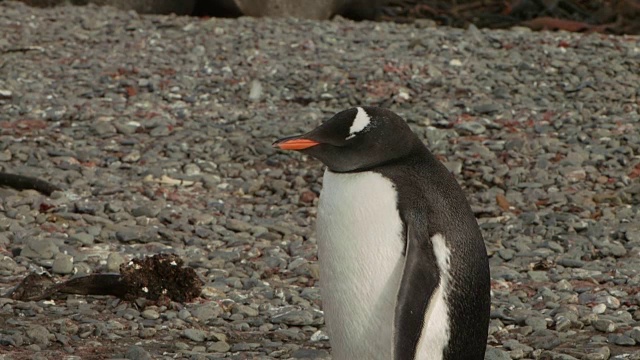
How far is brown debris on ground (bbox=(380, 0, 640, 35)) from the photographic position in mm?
11703

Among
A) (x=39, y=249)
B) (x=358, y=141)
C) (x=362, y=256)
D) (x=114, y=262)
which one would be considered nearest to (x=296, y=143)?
(x=358, y=141)

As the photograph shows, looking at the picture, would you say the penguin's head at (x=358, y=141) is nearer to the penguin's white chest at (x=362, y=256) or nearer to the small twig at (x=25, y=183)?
the penguin's white chest at (x=362, y=256)

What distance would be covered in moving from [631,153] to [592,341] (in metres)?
3.14

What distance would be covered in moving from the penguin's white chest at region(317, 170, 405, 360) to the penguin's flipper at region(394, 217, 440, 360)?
9 centimetres

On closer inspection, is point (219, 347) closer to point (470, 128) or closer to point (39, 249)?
point (39, 249)

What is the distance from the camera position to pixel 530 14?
12.3 meters

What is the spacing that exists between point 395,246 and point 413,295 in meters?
0.18

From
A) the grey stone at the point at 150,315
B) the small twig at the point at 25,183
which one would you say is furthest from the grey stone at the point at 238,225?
the grey stone at the point at 150,315

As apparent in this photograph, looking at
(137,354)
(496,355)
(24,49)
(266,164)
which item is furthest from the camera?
(24,49)

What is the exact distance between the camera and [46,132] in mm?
7402

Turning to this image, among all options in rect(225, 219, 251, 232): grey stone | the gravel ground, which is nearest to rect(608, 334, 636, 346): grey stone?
the gravel ground

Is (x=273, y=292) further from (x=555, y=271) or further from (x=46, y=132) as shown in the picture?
(x=46, y=132)

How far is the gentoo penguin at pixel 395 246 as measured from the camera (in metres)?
3.15

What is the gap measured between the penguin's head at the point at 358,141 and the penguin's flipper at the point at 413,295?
0.28 metres
